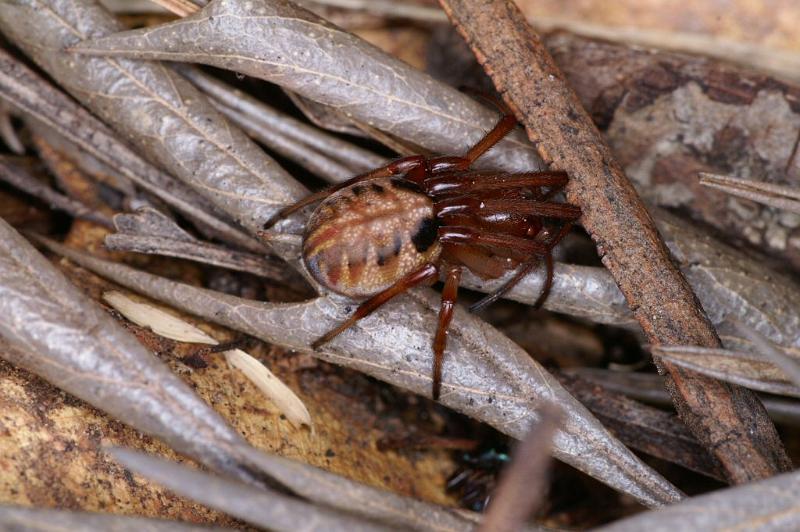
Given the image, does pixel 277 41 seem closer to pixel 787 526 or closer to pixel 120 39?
pixel 120 39

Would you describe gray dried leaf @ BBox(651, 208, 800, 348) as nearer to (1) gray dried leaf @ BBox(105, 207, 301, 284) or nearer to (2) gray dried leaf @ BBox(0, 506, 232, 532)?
(1) gray dried leaf @ BBox(105, 207, 301, 284)

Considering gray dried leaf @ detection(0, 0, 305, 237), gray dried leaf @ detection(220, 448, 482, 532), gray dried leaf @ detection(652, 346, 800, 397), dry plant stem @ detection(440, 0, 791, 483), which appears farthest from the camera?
gray dried leaf @ detection(0, 0, 305, 237)

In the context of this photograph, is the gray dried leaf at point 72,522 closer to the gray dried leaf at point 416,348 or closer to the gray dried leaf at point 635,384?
the gray dried leaf at point 416,348

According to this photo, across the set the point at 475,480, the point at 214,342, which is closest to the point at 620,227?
the point at 475,480

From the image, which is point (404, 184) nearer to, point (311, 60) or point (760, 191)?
point (311, 60)

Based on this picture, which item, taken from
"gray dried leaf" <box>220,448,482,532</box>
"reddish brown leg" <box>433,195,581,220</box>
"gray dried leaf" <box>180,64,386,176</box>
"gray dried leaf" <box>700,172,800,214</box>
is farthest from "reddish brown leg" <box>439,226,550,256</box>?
"gray dried leaf" <box>220,448,482,532</box>

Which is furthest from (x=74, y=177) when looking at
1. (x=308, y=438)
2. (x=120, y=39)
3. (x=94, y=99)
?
(x=308, y=438)

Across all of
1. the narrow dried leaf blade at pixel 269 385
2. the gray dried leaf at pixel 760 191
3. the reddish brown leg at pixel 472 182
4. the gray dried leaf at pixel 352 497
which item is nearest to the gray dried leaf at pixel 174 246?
the narrow dried leaf blade at pixel 269 385

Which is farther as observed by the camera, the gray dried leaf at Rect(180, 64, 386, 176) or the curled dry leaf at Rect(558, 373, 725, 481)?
the gray dried leaf at Rect(180, 64, 386, 176)
